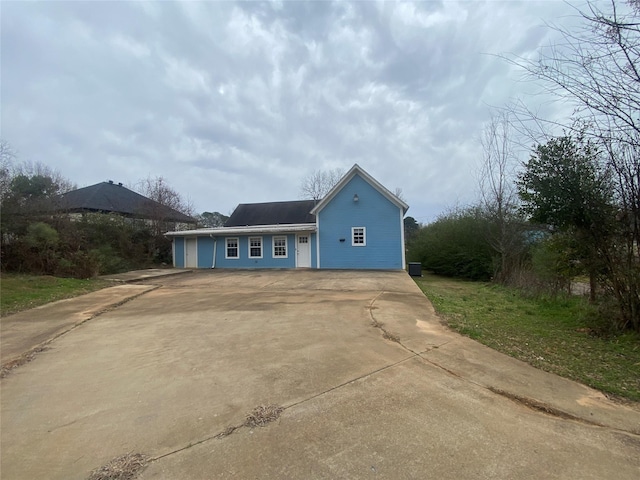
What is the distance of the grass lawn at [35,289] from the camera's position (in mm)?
8875

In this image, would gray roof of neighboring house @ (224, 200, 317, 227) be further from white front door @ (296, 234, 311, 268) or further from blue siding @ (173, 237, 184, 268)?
blue siding @ (173, 237, 184, 268)

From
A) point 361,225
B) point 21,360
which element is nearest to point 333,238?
point 361,225

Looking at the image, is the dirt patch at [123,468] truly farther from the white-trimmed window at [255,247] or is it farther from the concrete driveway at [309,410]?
the white-trimmed window at [255,247]

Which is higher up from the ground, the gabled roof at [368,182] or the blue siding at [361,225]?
the gabled roof at [368,182]

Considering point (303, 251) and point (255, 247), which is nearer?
point (303, 251)

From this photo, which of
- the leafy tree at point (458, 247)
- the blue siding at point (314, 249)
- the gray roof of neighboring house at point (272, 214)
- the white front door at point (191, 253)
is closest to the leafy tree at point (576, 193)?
the leafy tree at point (458, 247)

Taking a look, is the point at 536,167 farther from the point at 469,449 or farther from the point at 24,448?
the point at 24,448

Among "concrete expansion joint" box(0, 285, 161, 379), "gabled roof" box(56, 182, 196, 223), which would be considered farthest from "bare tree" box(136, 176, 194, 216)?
"concrete expansion joint" box(0, 285, 161, 379)

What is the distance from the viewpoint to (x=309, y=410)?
304cm

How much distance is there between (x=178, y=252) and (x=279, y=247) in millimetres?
7262

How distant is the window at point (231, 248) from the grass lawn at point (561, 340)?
50.0 ft

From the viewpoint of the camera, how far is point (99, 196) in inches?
998

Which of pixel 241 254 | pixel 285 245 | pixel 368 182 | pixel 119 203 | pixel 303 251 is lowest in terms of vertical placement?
pixel 241 254

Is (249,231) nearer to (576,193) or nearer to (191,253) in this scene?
(191,253)
